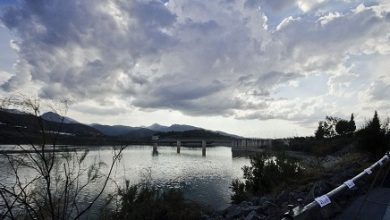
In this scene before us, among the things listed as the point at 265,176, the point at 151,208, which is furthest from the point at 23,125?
the point at 265,176

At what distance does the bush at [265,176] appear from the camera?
1930 cm

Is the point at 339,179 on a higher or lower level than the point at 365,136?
lower

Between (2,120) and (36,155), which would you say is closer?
(2,120)

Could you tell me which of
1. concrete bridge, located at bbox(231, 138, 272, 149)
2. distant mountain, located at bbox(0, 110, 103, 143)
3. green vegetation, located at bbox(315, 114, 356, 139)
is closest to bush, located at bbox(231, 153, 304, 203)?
distant mountain, located at bbox(0, 110, 103, 143)

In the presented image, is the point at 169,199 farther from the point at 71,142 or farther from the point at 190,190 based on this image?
the point at 190,190

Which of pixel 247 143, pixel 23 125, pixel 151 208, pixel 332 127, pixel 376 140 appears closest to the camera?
pixel 23 125

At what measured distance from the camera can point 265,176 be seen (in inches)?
788

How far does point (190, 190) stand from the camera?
28000mm

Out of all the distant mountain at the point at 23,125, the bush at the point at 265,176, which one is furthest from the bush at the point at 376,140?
the distant mountain at the point at 23,125

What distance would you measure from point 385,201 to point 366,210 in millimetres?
1093

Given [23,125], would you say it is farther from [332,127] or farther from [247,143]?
[247,143]

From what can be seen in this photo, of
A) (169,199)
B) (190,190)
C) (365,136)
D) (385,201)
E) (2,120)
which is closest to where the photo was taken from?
(2,120)

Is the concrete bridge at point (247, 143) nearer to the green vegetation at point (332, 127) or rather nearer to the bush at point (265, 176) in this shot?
the green vegetation at point (332, 127)

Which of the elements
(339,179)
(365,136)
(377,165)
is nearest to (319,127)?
(365,136)
